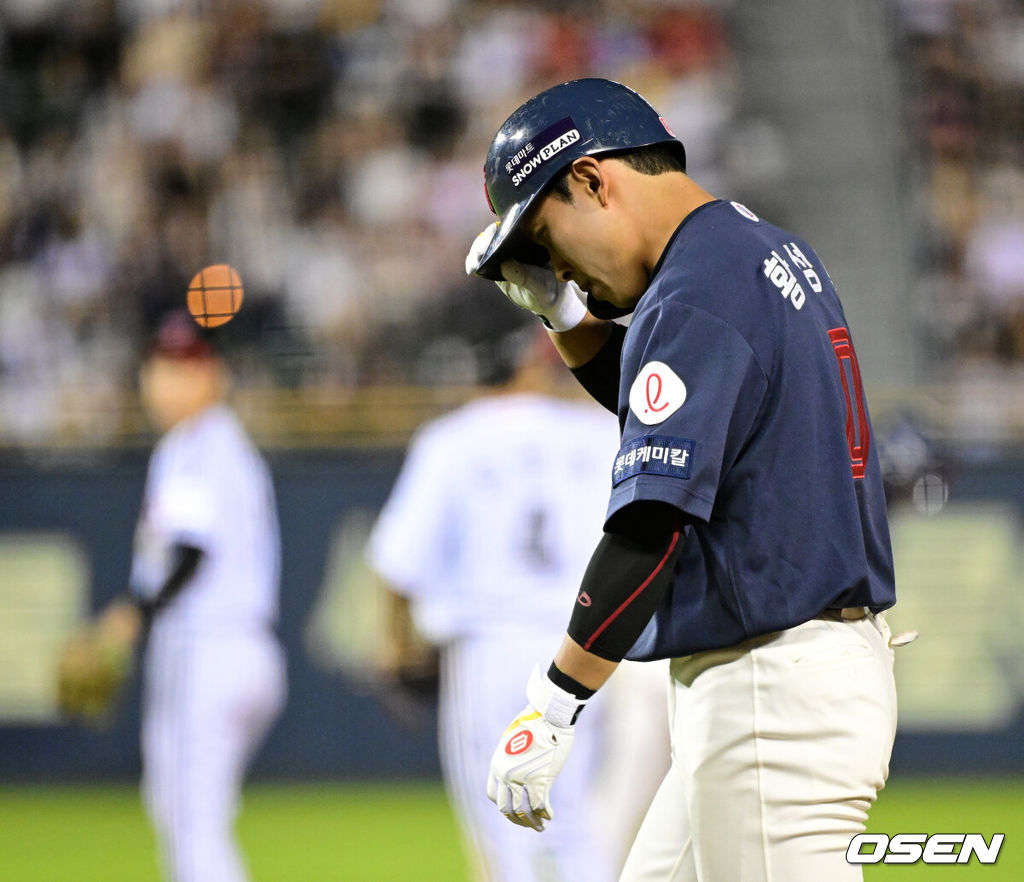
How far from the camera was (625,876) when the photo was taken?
9.62 ft

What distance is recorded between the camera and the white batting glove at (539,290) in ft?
10.7

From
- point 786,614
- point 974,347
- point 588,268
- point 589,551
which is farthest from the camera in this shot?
point 974,347

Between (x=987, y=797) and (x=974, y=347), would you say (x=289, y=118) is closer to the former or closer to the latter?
(x=974, y=347)

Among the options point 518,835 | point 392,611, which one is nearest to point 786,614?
point 518,835

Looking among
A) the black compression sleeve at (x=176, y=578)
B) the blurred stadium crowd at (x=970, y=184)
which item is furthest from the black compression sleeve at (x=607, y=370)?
the blurred stadium crowd at (x=970, y=184)

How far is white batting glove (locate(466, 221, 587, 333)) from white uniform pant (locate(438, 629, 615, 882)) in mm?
1999

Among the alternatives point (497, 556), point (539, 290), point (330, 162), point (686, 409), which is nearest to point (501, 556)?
point (497, 556)

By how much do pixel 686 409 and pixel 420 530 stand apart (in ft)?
9.67

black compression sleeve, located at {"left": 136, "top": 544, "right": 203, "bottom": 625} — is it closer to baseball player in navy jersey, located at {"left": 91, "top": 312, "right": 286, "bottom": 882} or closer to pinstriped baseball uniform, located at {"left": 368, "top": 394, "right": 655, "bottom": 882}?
baseball player in navy jersey, located at {"left": 91, "top": 312, "right": 286, "bottom": 882}

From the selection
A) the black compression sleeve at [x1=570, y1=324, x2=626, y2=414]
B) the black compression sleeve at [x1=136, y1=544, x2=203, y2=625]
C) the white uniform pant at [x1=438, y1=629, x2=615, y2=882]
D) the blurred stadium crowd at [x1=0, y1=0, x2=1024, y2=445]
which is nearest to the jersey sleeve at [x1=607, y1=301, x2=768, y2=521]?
the black compression sleeve at [x1=570, y1=324, x2=626, y2=414]

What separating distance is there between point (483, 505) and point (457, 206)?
652 centimetres

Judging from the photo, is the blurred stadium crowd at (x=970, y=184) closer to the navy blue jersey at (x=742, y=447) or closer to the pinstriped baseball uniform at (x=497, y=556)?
the pinstriped baseball uniform at (x=497, y=556)

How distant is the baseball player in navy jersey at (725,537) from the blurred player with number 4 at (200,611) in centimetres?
329

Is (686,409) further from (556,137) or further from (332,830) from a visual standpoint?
(332,830)
